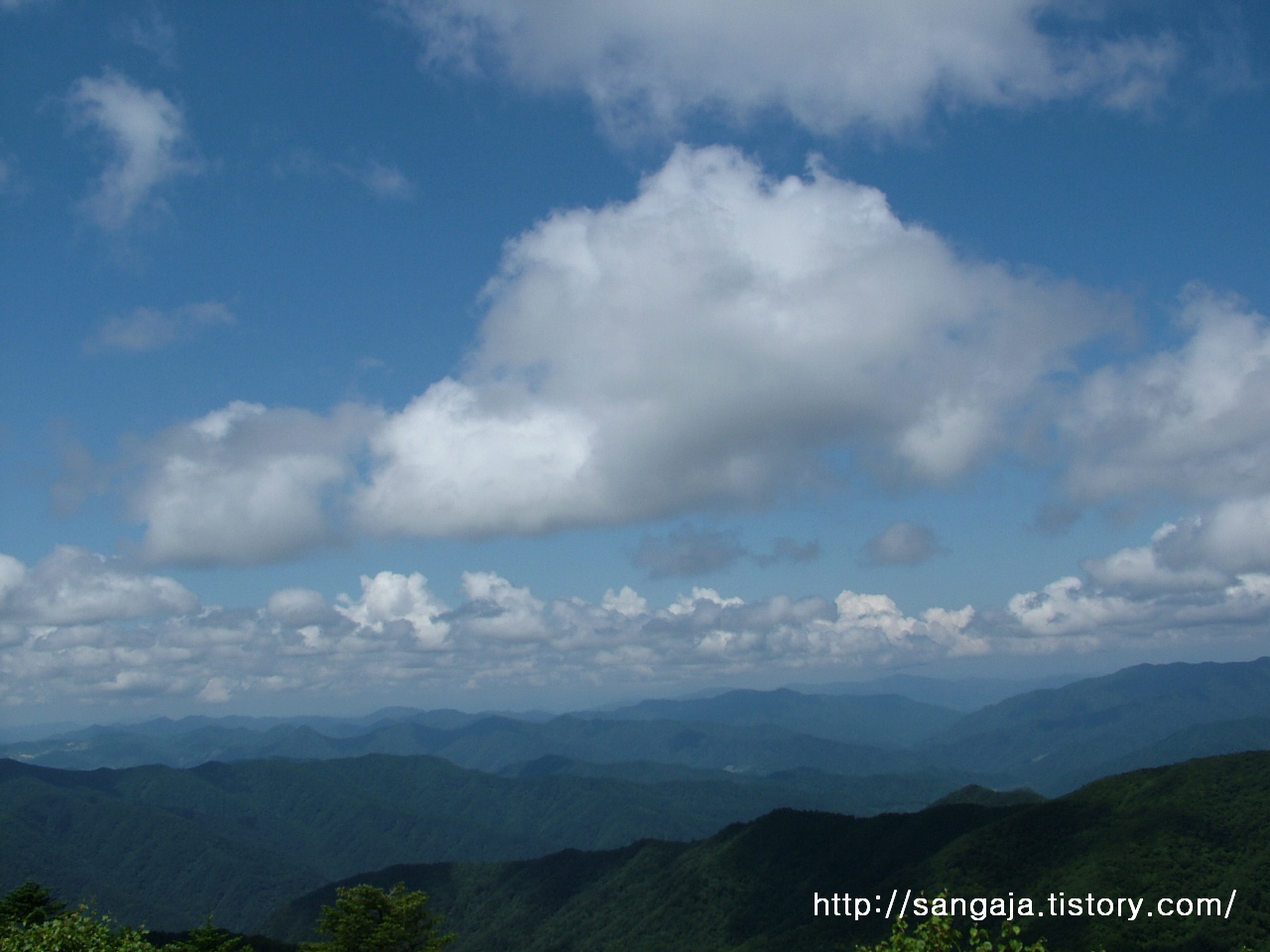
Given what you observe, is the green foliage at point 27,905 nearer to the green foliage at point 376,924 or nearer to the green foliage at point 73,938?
the green foliage at point 376,924

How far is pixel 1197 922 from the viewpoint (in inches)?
6324

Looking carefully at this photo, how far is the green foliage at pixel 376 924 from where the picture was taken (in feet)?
196

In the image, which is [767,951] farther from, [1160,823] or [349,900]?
[349,900]

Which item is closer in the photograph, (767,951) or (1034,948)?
(1034,948)

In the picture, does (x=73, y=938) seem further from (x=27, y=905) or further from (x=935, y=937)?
(x=935, y=937)

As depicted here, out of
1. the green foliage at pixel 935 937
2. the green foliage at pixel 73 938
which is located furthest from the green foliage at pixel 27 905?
the green foliage at pixel 935 937

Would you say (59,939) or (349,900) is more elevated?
(59,939)

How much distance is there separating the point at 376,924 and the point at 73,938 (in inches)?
923

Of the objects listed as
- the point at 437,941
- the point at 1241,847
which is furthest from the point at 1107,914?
the point at 437,941

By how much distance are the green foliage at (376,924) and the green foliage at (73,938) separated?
15.8 meters

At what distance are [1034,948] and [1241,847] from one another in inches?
8376

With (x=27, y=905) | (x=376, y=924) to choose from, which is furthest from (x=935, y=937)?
(x=27, y=905)

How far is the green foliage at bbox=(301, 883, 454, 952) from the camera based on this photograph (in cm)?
5972

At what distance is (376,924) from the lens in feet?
201
